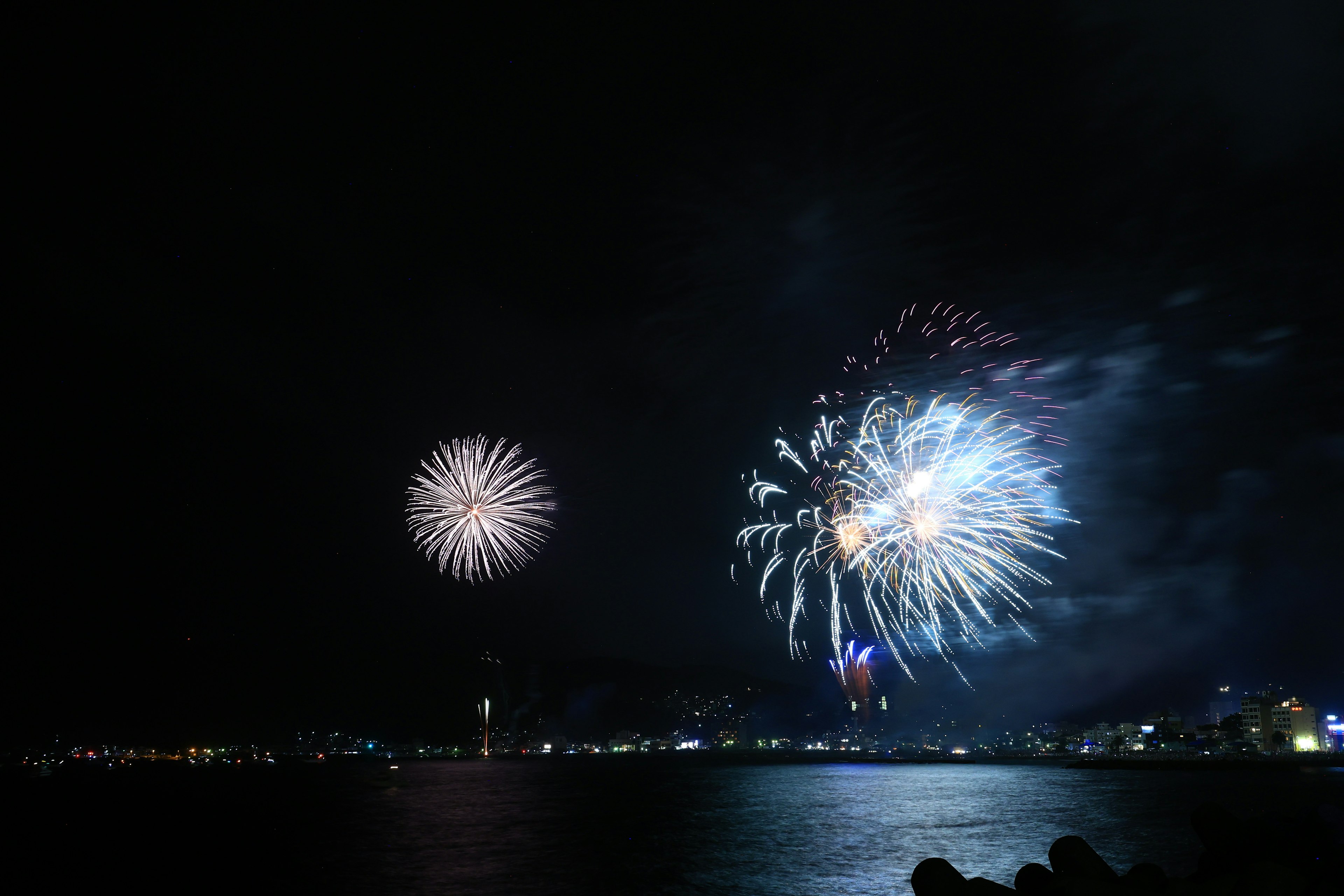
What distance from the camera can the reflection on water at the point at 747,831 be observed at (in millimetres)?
33188

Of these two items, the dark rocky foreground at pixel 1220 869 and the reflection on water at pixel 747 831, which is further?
the reflection on water at pixel 747 831

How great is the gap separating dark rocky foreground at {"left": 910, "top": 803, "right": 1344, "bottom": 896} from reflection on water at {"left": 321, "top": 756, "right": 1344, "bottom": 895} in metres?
19.7

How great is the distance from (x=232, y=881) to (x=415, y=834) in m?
17.1

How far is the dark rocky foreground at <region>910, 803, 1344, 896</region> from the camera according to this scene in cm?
809

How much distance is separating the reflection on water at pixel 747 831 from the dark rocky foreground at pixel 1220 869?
1966 cm

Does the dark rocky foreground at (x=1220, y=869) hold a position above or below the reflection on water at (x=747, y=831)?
above

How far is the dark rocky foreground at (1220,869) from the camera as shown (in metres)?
8.09

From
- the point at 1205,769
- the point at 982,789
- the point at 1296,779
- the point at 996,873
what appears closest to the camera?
the point at 996,873

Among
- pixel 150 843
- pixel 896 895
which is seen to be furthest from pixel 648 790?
pixel 896 895

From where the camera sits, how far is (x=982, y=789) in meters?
94.6

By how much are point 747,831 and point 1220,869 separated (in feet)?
142

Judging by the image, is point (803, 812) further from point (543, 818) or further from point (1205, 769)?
point (1205, 769)

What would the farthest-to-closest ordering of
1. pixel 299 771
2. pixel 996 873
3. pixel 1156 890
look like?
1. pixel 299 771
2. pixel 996 873
3. pixel 1156 890

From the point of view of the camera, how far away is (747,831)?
50.8m
